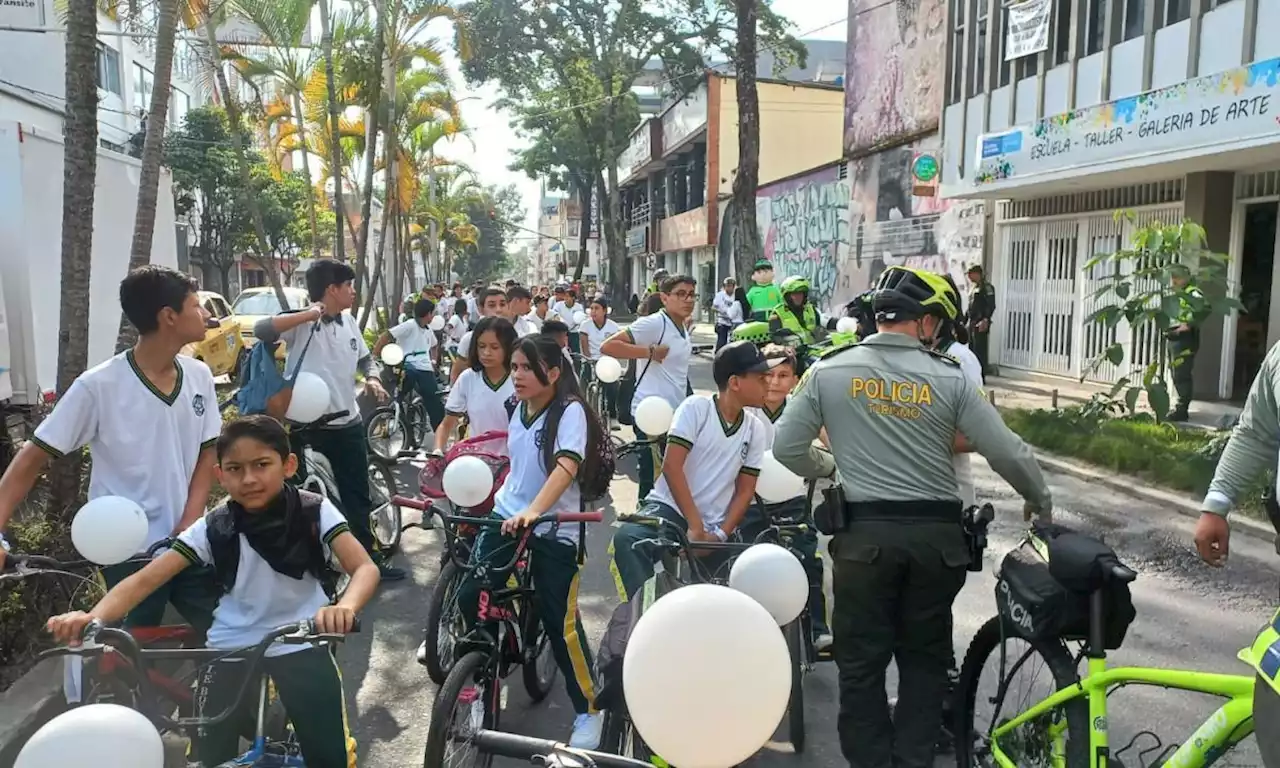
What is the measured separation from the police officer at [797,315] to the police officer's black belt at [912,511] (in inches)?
206

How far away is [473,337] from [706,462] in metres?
1.72

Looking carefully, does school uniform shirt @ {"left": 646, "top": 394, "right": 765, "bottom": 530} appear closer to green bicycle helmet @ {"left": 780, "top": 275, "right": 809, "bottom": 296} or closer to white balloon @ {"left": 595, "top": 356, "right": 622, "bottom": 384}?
white balloon @ {"left": 595, "top": 356, "right": 622, "bottom": 384}

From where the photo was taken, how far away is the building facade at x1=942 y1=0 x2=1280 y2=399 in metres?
10.8

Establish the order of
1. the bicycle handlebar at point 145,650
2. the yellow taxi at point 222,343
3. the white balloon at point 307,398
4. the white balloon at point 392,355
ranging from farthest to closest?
the yellow taxi at point 222,343
the white balloon at point 392,355
the white balloon at point 307,398
the bicycle handlebar at point 145,650

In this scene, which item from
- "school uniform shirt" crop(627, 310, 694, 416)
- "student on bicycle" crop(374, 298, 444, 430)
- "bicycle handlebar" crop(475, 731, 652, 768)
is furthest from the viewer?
"student on bicycle" crop(374, 298, 444, 430)

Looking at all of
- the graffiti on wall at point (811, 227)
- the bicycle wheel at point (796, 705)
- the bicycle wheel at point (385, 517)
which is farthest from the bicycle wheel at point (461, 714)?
the graffiti on wall at point (811, 227)

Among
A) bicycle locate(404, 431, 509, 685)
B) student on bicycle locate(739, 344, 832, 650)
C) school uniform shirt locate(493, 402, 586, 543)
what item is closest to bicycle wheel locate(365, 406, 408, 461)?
bicycle locate(404, 431, 509, 685)

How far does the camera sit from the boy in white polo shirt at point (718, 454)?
364 cm

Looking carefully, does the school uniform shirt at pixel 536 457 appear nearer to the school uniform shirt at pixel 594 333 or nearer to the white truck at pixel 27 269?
the white truck at pixel 27 269

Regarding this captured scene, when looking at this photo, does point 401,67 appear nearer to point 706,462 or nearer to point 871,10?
point 871,10

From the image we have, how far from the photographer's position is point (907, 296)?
2.98 m

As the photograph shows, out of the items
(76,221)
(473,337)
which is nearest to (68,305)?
(76,221)

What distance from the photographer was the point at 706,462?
3.77m

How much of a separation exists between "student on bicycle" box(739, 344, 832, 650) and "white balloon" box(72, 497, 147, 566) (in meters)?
2.31
